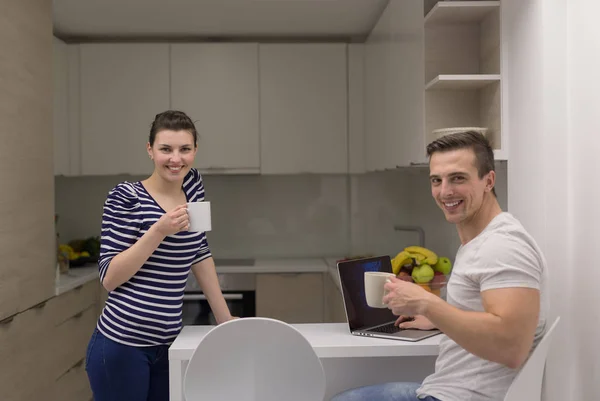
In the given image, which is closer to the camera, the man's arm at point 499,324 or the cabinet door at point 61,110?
the man's arm at point 499,324

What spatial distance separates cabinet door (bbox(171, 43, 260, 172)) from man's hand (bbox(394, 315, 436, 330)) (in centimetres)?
240

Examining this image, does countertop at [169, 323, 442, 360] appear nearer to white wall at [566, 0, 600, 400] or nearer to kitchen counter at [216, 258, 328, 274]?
white wall at [566, 0, 600, 400]

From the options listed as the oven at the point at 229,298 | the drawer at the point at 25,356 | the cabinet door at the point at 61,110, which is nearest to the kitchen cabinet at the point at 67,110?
the cabinet door at the point at 61,110

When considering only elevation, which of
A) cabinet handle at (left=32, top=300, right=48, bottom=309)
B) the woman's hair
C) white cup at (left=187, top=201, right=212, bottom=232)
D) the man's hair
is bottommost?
cabinet handle at (left=32, top=300, right=48, bottom=309)

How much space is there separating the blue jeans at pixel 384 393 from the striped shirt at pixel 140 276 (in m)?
0.60

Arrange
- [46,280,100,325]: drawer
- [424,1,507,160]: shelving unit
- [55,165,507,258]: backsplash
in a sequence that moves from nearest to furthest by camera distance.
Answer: [424,1,507,160]: shelving unit < [46,280,100,325]: drawer < [55,165,507,258]: backsplash

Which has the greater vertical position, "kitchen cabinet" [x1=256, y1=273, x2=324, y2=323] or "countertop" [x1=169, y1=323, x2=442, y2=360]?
"countertop" [x1=169, y1=323, x2=442, y2=360]

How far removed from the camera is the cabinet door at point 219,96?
4359mm

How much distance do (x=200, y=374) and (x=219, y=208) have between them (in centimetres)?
310

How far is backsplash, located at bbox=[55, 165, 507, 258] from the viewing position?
4.74 meters

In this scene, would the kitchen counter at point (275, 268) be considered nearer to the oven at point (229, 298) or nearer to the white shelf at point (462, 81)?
the oven at point (229, 298)

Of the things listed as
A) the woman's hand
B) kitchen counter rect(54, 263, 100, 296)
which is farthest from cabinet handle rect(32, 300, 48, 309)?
the woman's hand

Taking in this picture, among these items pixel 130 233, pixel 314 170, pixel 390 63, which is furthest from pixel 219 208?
pixel 130 233

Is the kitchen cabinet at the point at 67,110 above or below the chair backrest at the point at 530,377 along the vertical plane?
above
